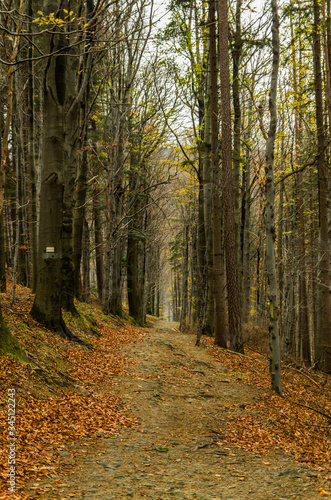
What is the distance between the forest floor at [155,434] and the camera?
3959 mm

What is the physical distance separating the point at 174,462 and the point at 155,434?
966 millimetres

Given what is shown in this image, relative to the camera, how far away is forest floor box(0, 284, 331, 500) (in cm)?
396

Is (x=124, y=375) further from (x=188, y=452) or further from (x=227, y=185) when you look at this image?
(x=227, y=185)

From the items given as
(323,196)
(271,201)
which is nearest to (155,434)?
(271,201)

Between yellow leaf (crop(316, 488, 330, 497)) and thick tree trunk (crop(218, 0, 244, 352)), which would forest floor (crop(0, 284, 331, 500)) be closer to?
yellow leaf (crop(316, 488, 330, 497))

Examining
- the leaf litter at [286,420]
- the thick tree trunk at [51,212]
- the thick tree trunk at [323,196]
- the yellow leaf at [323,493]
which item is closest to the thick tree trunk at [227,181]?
the leaf litter at [286,420]

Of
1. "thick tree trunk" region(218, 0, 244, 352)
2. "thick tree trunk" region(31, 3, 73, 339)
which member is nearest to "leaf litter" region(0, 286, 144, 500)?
"thick tree trunk" region(31, 3, 73, 339)

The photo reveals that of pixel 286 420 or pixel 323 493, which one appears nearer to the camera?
pixel 323 493

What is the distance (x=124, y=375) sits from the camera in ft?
28.1

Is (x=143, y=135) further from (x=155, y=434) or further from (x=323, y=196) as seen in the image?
(x=155, y=434)

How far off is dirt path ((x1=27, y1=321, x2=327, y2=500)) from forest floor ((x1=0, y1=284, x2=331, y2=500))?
0.04ft

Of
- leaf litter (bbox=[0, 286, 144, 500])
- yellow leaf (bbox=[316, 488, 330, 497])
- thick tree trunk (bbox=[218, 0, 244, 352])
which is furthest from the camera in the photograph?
thick tree trunk (bbox=[218, 0, 244, 352])

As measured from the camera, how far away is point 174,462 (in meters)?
4.75

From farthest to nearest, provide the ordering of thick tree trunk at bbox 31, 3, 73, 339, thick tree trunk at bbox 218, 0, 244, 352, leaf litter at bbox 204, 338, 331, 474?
thick tree trunk at bbox 218, 0, 244, 352, thick tree trunk at bbox 31, 3, 73, 339, leaf litter at bbox 204, 338, 331, 474
